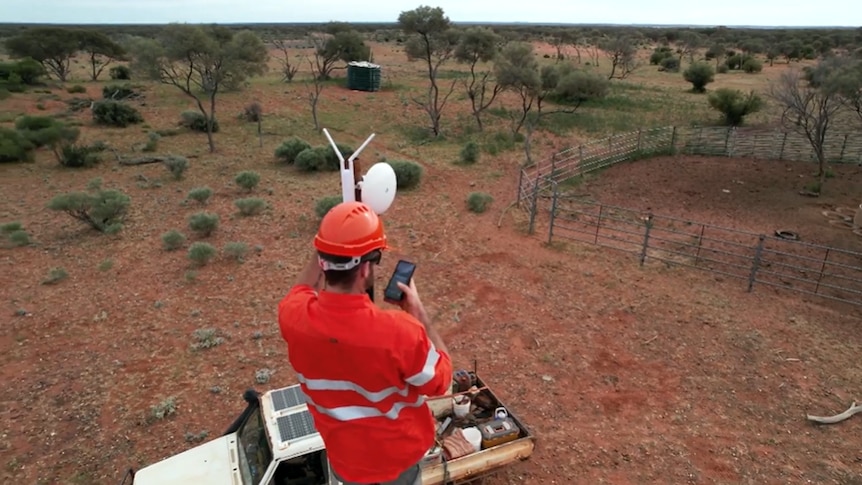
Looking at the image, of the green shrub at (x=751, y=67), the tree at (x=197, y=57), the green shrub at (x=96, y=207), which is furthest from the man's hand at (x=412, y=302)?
the green shrub at (x=751, y=67)

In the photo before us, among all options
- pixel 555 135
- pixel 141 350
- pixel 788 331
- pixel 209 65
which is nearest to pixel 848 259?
pixel 788 331

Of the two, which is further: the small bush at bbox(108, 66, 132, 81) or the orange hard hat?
the small bush at bbox(108, 66, 132, 81)

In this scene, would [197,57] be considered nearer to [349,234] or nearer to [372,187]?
[372,187]

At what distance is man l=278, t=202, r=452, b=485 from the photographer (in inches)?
81.4

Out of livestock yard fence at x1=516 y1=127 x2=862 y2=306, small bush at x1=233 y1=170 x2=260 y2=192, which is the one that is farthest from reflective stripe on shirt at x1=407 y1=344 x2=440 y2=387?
small bush at x1=233 y1=170 x2=260 y2=192

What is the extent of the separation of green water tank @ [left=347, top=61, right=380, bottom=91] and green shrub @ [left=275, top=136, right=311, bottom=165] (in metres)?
13.6

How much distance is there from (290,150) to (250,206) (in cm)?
492

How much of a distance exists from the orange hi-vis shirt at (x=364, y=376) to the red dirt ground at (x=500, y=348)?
11.8 feet

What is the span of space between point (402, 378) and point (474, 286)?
771cm

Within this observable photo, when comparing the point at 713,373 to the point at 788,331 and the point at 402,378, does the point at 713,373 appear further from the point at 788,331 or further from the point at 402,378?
the point at 402,378

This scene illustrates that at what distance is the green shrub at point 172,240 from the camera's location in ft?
36.3

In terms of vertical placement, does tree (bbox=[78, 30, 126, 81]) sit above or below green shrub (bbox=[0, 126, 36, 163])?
above

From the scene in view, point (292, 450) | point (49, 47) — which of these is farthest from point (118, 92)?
point (292, 450)

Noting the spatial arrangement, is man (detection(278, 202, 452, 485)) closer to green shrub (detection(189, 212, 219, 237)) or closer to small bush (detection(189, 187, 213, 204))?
green shrub (detection(189, 212, 219, 237))
